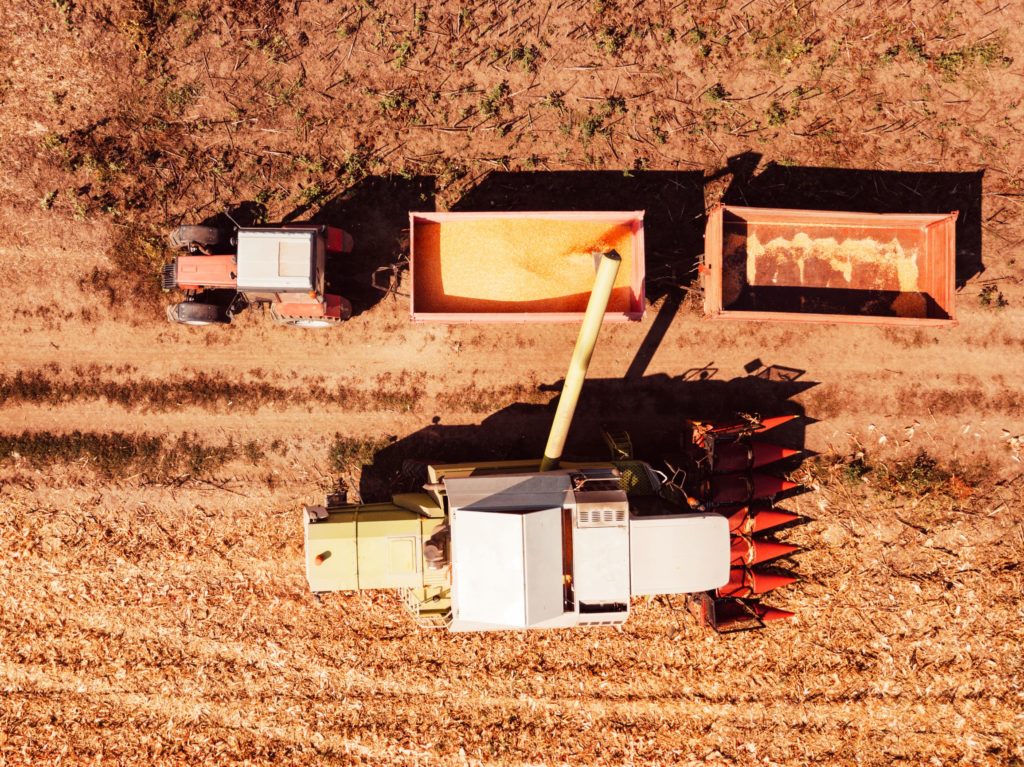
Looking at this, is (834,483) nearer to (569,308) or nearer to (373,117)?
(569,308)

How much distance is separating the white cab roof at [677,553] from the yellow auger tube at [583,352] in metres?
1.43

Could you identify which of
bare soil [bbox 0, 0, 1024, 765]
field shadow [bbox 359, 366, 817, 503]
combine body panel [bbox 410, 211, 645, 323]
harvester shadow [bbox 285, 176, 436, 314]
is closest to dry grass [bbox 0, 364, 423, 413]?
bare soil [bbox 0, 0, 1024, 765]

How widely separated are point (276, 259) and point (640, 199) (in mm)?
5359

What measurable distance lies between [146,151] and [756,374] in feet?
32.7

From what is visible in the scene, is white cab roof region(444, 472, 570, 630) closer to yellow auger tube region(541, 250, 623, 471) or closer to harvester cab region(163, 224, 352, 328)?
yellow auger tube region(541, 250, 623, 471)

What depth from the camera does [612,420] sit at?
9.15 m

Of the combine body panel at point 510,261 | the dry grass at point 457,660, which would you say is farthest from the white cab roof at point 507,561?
the combine body panel at point 510,261

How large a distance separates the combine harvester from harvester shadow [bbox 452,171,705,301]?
7.26 ft

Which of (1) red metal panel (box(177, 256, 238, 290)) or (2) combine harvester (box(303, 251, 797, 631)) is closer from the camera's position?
(2) combine harvester (box(303, 251, 797, 631))

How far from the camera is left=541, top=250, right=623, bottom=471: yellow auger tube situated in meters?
6.74

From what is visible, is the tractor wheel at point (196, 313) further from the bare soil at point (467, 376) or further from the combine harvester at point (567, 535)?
the combine harvester at point (567, 535)

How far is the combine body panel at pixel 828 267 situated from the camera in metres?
8.44

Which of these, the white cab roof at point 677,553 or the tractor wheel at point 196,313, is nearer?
the white cab roof at point 677,553

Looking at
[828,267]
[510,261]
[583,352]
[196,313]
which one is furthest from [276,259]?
[828,267]
